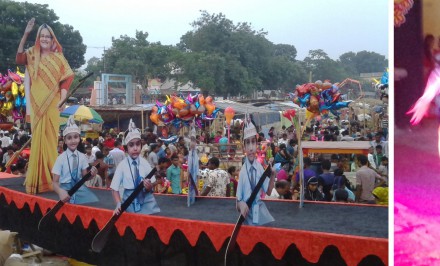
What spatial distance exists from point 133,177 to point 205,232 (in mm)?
1170

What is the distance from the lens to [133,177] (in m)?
5.06

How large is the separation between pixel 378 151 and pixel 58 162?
5499mm

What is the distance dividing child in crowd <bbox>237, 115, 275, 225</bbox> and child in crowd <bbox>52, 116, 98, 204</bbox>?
2155 mm

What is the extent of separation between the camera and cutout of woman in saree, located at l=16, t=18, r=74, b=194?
22.1 ft

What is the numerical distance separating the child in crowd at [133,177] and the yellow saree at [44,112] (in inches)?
81.5

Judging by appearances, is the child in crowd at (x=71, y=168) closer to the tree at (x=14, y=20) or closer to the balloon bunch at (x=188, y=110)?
the balloon bunch at (x=188, y=110)

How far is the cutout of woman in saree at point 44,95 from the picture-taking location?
22.1 ft

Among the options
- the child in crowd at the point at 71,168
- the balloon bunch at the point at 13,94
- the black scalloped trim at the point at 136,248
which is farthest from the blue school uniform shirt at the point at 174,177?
the balloon bunch at the point at 13,94

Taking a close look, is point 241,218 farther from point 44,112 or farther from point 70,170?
point 44,112

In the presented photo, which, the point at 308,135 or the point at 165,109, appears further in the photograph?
the point at 308,135

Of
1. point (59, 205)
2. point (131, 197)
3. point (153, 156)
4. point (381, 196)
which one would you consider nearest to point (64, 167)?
point (59, 205)

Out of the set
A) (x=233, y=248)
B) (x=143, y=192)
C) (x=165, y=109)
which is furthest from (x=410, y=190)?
(x=165, y=109)

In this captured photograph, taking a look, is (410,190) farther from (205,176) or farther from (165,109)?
(165,109)

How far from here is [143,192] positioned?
16.8ft
